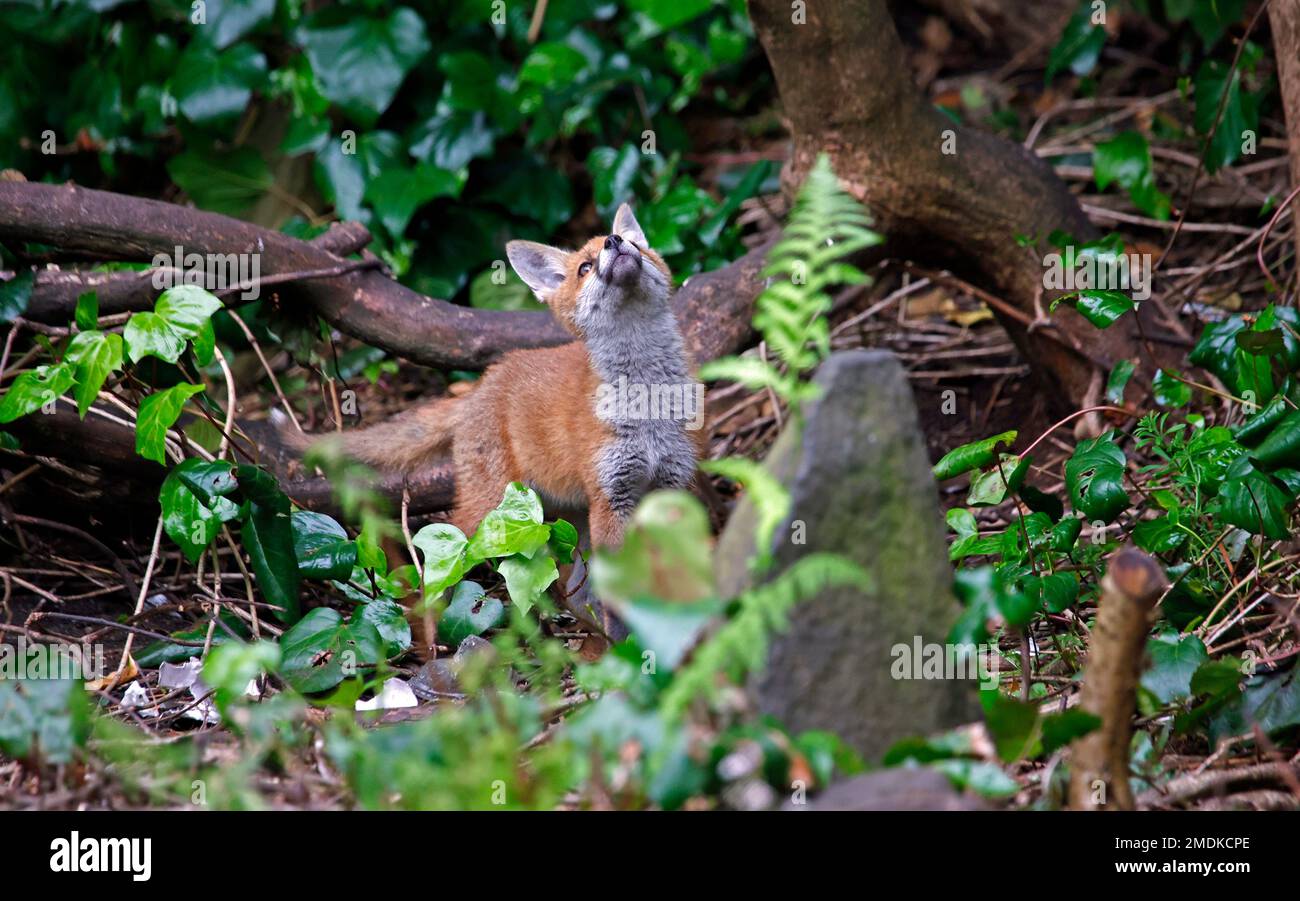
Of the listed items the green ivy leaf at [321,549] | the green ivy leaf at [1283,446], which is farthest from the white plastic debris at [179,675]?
the green ivy leaf at [1283,446]

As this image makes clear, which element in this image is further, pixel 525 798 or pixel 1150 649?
pixel 1150 649

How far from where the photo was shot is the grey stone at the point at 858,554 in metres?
2.82

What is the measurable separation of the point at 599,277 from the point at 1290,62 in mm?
3434

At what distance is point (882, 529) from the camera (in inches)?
113

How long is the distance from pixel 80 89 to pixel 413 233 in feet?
9.72

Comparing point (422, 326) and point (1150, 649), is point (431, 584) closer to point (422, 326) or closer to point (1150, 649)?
point (422, 326)

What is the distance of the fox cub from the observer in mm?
Result: 5645

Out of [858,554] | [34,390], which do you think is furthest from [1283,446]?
[34,390]

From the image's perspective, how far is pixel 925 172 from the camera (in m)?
6.33

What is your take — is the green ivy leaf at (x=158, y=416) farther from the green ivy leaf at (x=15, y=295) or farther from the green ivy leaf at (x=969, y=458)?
the green ivy leaf at (x=969, y=458)

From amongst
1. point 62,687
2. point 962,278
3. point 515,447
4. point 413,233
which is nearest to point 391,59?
point 413,233

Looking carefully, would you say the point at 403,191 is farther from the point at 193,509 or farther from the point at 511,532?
the point at 511,532

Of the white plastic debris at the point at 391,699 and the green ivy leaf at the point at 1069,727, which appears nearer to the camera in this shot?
the green ivy leaf at the point at 1069,727

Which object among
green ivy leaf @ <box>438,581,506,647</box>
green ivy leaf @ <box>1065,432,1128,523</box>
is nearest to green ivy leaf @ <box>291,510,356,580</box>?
green ivy leaf @ <box>438,581,506,647</box>
